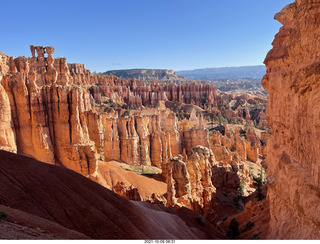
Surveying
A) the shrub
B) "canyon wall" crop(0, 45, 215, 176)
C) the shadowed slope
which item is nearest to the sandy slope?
"canyon wall" crop(0, 45, 215, 176)

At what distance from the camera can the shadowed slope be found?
29.3ft

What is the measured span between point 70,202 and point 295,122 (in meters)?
9.16

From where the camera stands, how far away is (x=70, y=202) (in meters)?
9.84

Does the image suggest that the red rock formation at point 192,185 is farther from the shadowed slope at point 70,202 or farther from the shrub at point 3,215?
the shrub at point 3,215

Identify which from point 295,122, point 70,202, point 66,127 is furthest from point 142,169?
point 295,122

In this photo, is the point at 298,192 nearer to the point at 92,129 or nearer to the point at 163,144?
the point at 92,129

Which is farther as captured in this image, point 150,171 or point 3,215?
point 150,171

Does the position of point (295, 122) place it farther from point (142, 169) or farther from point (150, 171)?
point (150, 171)

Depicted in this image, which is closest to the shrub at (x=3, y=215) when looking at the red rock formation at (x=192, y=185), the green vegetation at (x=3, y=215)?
the green vegetation at (x=3, y=215)

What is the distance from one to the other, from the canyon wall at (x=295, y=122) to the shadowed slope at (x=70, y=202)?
591cm

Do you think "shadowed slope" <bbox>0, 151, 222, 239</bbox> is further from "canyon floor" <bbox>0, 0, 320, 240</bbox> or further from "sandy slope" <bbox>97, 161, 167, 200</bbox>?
"sandy slope" <bbox>97, 161, 167, 200</bbox>

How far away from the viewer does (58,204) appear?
9.49 meters

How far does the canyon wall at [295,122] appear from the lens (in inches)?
309

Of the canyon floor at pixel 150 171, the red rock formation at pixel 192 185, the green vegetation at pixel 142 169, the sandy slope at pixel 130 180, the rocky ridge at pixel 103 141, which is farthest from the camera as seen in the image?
the green vegetation at pixel 142 169
